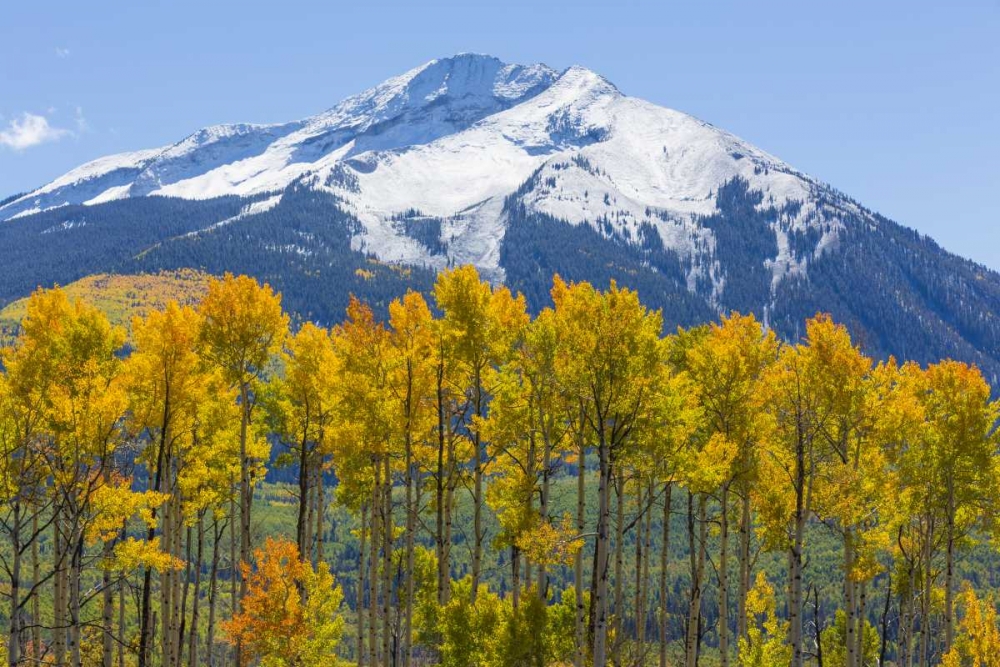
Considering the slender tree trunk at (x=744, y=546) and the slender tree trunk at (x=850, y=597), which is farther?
the slender tree trunk at (x=744, y=546)

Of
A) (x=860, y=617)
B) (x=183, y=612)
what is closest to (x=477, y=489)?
(x=183, y=612)

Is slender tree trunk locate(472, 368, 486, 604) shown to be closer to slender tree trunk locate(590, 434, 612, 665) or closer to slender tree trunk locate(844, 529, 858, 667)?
slender tree trunk locate(590, 434, 612, 665)

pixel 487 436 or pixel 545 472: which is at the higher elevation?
pixel 487 436

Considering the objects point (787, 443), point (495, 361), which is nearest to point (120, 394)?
point (495, 361)

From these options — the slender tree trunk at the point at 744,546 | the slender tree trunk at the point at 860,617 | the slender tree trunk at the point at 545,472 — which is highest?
the slender tree trunk at the point at 545,472

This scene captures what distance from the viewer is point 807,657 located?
39219mm

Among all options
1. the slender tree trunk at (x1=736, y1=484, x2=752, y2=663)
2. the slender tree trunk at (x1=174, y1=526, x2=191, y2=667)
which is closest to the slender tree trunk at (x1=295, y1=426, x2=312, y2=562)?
the slender tree trunk at (x1=174, y1=526, x2=191, y2=667)

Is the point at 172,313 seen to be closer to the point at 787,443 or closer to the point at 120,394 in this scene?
the point at 120,394

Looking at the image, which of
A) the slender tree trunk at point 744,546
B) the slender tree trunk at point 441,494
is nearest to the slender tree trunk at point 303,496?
the slender tree trunk at point 441,494

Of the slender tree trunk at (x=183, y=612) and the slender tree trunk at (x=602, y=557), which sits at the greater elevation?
the slender tree trunk at (x=602, y=557)

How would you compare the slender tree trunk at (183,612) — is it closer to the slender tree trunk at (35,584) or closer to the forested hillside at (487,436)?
the forested hillside at (487,436)

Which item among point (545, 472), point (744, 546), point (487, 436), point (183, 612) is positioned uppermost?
point (487, 436)

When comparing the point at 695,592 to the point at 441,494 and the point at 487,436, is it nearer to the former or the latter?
the point at 487,436

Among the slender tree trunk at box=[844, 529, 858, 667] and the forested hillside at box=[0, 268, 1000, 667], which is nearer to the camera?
the forested hillside at box=[0, 268, 1000, 667]
